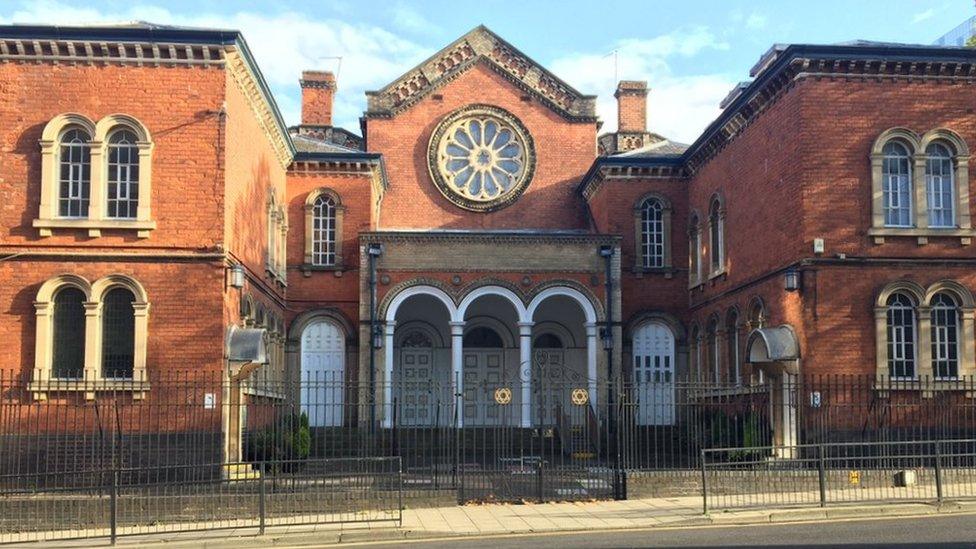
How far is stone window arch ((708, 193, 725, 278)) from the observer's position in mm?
26047

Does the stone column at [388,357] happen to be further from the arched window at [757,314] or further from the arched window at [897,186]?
the arched window at [897,186]

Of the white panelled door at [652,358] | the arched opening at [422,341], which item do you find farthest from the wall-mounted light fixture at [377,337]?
the white panelled door at [652,358]

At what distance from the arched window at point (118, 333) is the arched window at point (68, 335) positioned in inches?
15.9

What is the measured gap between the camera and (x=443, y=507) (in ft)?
55.1

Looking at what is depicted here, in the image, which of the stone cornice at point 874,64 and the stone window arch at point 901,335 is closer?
the stone window arch at point 901,335

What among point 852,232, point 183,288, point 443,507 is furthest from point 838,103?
point 183,288

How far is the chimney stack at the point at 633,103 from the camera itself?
35812 millimetres

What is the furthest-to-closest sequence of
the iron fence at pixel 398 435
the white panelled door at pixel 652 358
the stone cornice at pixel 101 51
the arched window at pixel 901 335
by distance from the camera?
the white panelled door at pixel 652 358 < the arched window at pixel 901 335 < the stone cornice at pixel 101 51 < the iron fence at pixel 398 435

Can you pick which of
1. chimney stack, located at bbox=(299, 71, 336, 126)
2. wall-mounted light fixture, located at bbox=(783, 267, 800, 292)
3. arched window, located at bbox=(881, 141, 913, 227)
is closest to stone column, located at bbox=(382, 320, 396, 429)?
chimney stack, located at bbox=(299, 71, 336, 126)

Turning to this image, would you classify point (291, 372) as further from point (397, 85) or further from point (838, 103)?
point (838, 103)

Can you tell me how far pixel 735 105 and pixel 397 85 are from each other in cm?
1298

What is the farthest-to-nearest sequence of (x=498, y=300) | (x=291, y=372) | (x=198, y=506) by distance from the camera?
(x=498, y=300)
(x=291, y=372)
(x=198, y=506)

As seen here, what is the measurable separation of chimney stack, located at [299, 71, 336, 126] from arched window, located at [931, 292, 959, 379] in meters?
21.6

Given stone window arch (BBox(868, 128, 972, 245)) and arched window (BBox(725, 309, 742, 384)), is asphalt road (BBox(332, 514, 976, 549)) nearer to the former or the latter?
stone window arch (BBox(868, 128, 972, 245))
